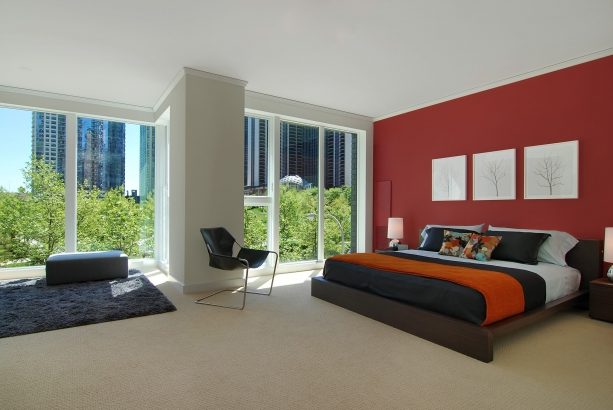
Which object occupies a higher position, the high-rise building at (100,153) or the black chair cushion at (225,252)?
the high-rise building at (100,153)

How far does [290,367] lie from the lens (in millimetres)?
2498

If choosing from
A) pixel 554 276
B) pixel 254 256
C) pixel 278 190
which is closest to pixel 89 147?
pixel 278 190

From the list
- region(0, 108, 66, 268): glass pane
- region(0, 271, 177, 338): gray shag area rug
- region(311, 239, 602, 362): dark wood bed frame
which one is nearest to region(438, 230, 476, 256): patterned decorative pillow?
region(311, 239, 602, 362): dark wood bed frame

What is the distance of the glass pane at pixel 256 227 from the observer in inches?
227

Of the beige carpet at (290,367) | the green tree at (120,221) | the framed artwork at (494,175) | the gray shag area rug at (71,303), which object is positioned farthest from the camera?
the green tree at (120,221)

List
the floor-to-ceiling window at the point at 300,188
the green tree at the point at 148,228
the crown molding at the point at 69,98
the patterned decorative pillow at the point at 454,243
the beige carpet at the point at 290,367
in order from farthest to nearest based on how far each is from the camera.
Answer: the green tree at the point at 148,228
the floor-to-ceiling window at the point at 300,188
the crown molding at the point at 69,98
the patterned decorative pillow at the point at 454,243
the beige carpet at the point at 290,367

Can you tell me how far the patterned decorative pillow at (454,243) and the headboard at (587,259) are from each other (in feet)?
3.72

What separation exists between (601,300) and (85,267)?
6.40m

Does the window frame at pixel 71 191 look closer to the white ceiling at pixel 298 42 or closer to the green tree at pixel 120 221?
the green tree at pixel 120 221

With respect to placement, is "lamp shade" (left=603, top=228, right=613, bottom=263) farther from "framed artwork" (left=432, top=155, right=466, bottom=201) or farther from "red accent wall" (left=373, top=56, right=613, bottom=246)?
"framed artwork" (left=432, top=155, right=466, bottom=201)

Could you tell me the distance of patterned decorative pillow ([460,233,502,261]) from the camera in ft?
13.8

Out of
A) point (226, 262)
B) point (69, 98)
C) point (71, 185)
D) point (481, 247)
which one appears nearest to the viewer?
point (226, 262)

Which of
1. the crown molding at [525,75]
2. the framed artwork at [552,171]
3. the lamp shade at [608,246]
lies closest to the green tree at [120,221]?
the crown molding at [525,75]

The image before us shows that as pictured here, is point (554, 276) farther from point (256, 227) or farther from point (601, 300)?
point (256, 227)
